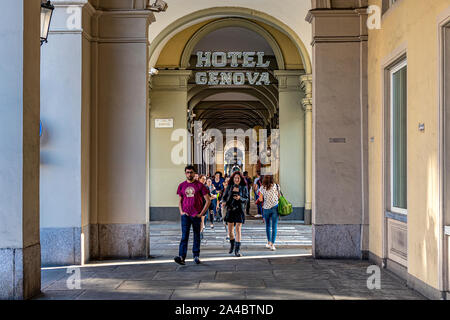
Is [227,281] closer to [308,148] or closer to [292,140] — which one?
[308,148]

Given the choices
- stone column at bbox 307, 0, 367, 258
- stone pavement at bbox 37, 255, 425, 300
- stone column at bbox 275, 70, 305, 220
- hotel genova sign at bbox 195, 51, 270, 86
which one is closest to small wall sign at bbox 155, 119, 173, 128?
hotel genova sign at bbox 195, 51, 270, 86

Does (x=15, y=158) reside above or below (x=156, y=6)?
below

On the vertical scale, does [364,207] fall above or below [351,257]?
above

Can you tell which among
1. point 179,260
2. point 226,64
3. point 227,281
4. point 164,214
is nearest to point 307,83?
point 226,64

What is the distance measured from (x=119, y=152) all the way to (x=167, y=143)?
26.8ft

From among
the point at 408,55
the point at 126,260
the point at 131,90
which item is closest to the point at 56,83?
the point at 131,90

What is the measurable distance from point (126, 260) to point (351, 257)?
3.83m

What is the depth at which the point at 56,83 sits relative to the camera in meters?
8.98

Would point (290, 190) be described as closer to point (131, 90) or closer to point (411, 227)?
point (131, 90)

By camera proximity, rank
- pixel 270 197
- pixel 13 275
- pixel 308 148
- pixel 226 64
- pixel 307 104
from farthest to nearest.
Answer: pixel 308 148
pixel 307 104
pixel 226 64
pixel 270 197
pixel 13 275

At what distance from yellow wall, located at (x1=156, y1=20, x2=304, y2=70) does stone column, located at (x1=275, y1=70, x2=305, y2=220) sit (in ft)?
1.40

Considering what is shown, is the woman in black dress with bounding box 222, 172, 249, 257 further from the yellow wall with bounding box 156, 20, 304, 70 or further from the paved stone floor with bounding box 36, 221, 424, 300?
the yellow wall with bounding box 156, 20, 304, 70

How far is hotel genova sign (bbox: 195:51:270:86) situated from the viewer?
15141 mm

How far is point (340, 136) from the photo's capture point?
9648 mm
